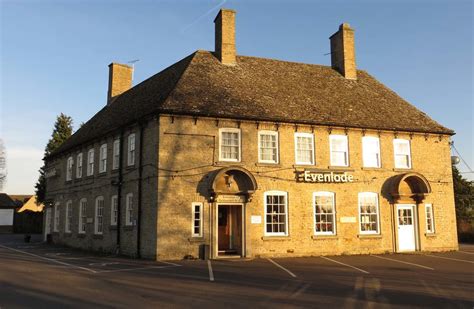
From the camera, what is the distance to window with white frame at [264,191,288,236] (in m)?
21.5

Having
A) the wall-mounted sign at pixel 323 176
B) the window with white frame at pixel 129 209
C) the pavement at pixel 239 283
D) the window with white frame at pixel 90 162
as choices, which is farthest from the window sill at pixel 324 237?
the window with white frame at pixel 90 162

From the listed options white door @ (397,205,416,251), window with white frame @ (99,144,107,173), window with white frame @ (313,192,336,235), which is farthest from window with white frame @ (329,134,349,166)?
window with white frame @ (99,144,107,173)

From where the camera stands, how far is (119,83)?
3375 centimetres

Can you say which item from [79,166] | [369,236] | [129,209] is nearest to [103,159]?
[79,166]

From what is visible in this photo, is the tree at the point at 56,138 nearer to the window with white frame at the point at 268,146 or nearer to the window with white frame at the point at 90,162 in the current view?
the window with white frame at the point at 90,162

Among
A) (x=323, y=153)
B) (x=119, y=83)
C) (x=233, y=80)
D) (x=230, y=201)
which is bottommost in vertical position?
(x=230, y=201)

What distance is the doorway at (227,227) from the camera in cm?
2225

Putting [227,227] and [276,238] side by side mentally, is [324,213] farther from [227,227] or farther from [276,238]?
[227,227]

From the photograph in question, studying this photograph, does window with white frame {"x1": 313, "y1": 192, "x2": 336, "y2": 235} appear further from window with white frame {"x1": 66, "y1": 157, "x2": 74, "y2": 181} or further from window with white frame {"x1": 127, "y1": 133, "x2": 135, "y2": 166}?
window with white frame {"x1": 66, "y1": 157, "x2": 74, "y2": 181}

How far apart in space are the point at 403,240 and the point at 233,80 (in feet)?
41.4

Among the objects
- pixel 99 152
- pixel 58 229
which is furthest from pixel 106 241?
pixel 58 229

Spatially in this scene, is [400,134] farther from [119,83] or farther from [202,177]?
[119,83]

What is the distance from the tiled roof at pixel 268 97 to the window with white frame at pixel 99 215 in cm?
390

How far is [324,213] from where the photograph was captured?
22547mm
